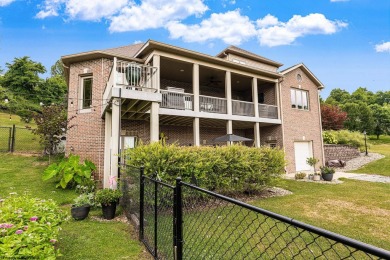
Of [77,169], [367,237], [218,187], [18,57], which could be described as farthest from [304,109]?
[18,57]

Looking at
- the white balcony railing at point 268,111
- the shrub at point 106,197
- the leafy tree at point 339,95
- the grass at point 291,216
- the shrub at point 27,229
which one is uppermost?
the leafy tree at point 339,95

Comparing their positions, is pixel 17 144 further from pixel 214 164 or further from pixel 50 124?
pixel 214 164

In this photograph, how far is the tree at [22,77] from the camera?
24297 mm

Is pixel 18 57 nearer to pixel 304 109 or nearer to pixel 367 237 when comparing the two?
pixel 304 109

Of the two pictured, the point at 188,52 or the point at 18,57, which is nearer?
the point at 188,52

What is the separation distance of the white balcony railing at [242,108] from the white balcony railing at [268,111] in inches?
28.4

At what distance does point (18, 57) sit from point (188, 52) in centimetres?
2433

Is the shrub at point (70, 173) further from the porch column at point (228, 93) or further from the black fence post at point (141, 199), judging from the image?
the porch column at point (228, 93)

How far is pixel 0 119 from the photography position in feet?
70.6

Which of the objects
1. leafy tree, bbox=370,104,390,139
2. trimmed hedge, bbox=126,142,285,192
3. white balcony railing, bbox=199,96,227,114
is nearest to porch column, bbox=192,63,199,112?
white balcony railing, bbox=199,96,227,114

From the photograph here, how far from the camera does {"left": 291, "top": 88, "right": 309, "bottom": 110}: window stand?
15445 mm

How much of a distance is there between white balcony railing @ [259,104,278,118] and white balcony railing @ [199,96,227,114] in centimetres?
279

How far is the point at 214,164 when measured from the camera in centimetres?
720

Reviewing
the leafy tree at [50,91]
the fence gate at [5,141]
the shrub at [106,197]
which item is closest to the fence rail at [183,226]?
the shrub at [106,197]
